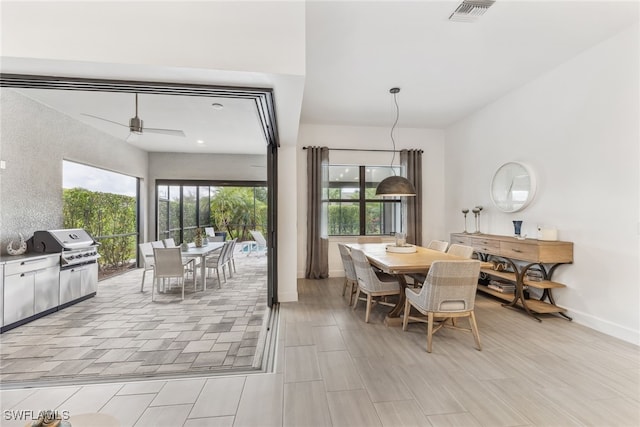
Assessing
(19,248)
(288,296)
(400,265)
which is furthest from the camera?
(288,296)

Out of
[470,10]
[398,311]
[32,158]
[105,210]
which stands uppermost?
[470,10]

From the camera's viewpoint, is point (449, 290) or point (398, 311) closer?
point (449, 290)

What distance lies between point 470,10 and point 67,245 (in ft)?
17.0

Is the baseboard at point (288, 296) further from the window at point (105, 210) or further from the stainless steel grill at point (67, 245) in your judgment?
the window at point (105, 210)

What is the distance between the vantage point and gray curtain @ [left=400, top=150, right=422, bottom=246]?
5.61 meters

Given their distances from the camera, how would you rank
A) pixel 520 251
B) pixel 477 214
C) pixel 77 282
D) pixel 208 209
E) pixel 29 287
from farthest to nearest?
pixel 208 209, pixel 477 214, pixel 77 282, pixel 520 251, pixel 29 287

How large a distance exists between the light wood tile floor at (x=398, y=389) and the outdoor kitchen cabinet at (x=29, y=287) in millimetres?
1555

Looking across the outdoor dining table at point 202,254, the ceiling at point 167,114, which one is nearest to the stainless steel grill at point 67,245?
the outdoor dining table at point 202,254

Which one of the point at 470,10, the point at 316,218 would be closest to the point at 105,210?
the point at 316,218

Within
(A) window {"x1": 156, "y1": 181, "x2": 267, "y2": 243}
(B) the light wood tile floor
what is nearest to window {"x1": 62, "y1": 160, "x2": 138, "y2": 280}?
(A) window {"x1": 156, "y1": 181, "x2": 267, "y2": 243}

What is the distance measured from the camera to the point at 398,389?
200cm

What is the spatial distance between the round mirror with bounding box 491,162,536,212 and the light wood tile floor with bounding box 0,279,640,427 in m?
1.80

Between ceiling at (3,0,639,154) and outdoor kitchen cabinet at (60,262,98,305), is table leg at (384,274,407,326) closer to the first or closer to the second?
ceiling at (3,0,639,154)

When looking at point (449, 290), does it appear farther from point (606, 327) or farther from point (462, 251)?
point (606, 327)
